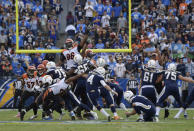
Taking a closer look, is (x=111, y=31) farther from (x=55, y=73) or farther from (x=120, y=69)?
(x=55, y=73)

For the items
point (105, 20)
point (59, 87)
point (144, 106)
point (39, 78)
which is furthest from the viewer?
point (105, 20)

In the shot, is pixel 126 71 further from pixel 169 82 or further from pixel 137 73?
pixel 169 82

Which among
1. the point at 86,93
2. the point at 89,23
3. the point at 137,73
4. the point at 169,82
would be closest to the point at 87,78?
the point at 86,93

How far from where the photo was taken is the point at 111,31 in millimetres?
19531

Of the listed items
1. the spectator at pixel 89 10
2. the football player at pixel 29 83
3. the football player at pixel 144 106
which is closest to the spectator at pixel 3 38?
the spectator at pixel 89 10

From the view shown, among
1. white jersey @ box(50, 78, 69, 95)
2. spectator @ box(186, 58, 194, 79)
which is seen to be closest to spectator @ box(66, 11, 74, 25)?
spectator @ box(186, 58, 194, 79)

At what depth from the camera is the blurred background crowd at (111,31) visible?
19250 millimetres

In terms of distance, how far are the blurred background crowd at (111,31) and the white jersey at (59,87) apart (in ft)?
15.7

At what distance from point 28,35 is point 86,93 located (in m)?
5.84

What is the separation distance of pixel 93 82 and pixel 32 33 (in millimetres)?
6592

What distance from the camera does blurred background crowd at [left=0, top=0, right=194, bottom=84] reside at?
63.2 ft

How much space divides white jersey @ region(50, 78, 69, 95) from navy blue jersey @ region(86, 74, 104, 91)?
0.65 meters

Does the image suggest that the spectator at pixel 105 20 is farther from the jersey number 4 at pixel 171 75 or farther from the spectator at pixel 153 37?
the jersey number 4 at pixel 171 75

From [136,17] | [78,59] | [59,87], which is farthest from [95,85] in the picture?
[136,17]
